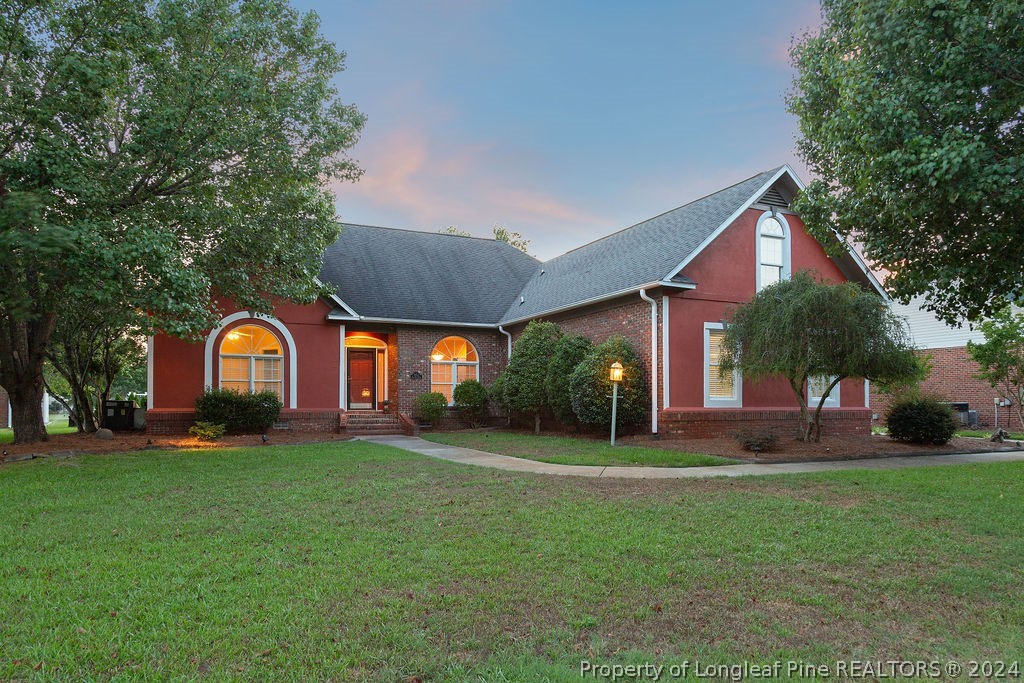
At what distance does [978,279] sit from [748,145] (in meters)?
10.5

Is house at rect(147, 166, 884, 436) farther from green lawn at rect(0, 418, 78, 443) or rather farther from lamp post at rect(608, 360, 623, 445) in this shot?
green lawn at rect(0, 418, 78, 443)

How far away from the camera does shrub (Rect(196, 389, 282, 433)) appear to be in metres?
15.8

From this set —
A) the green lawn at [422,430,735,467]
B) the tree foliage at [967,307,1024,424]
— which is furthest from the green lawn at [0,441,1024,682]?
the tree foliage at [967,307,1024,424]

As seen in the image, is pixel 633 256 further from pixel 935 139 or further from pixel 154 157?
pixel 154 157

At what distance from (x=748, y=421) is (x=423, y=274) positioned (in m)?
11.5

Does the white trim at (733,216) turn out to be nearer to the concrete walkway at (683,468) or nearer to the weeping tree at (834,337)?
the weeping tree at (834,337)

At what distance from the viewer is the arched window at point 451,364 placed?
19.5 metres

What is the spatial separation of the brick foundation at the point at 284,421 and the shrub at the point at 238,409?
2.24ft

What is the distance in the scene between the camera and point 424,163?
1875 cm

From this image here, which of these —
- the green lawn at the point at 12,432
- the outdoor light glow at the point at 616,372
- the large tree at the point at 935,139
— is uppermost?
the large tree at the point at 935,139

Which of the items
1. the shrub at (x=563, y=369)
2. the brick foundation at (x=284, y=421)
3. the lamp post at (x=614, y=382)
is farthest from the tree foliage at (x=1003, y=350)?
the brick foundation at (x=284, y=421)

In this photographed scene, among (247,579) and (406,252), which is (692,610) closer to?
(247,579)

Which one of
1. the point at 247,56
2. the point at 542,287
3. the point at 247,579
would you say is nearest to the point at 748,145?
the point at 542,287

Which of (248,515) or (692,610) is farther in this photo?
(248,515)
